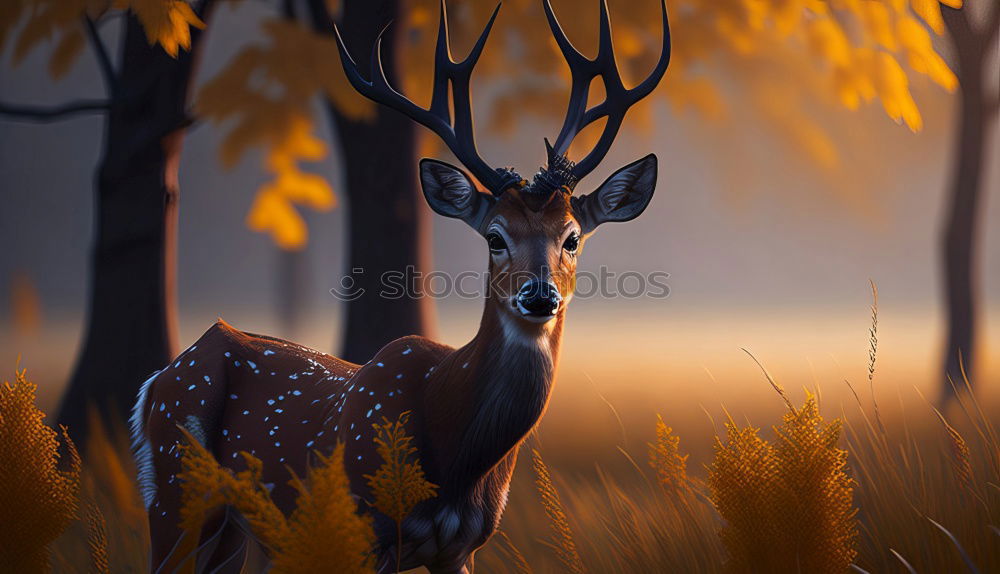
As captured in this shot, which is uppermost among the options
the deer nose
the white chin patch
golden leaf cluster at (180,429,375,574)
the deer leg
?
the deer nose

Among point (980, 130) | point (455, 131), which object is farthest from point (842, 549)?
point (980, 130)

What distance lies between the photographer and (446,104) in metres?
4.02

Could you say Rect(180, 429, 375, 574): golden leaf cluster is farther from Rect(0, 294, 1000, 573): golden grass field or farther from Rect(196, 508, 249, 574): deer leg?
Rect(196, 508, 249, 574): deer leg

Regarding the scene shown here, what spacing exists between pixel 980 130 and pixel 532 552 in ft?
17.8

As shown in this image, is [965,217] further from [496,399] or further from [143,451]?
[143,451]

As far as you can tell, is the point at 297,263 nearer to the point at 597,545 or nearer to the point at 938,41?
the point at 938,41

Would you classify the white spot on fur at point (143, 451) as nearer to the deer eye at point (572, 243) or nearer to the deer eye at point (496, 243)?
the deer eye at point (496, 243)

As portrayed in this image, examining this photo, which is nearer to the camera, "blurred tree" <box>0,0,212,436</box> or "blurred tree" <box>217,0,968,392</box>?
"blurred tree" <box>217,0,968,392</box>

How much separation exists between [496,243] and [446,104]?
793 millimetres

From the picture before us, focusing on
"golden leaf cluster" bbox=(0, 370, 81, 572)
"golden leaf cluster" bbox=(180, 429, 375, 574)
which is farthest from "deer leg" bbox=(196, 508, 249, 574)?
"golden leaf cluster" bbox=(180, 429, 375, 574)

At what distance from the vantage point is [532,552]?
15.8 feet

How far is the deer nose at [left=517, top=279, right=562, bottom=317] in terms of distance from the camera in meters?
3.28

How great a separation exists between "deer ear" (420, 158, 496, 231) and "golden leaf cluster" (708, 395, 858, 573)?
143 cm

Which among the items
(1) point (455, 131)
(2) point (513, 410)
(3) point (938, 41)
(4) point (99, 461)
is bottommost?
(4) point (99, 461)
